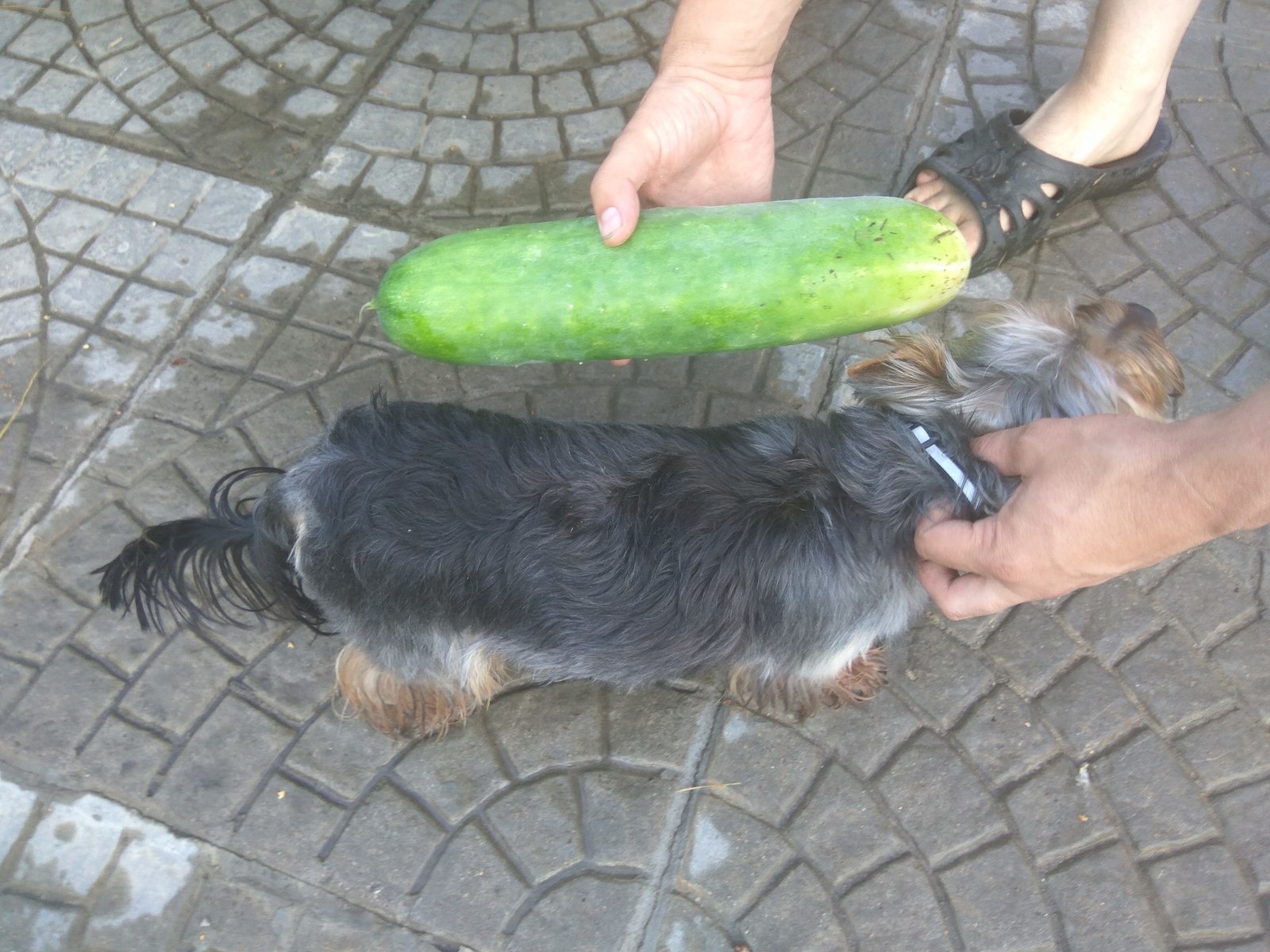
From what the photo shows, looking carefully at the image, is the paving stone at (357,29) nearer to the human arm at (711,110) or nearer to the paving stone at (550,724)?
the human arm at (711,110)

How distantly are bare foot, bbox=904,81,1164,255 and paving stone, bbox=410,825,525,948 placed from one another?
2.87m

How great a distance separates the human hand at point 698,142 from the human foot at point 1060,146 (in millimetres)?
775

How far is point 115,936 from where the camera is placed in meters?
2.58

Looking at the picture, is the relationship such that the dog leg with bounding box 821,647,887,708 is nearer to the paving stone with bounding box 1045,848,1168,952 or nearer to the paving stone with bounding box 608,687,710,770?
the paving stone with bounding box 608,687,710,770

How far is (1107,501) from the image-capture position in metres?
1.98

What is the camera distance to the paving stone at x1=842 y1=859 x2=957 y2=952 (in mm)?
2564

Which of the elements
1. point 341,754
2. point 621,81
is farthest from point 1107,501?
point 621,81

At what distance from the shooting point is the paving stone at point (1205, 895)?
2.57 metres

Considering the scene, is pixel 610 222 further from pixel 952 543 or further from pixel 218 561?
pixel 218 561

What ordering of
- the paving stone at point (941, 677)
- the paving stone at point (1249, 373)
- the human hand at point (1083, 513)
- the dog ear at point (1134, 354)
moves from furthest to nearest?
the paving stone at point (1249, 373) < the paving stone at point (941, 677) < the dog ear at point (1134, 354) < the human hand at point (1083, 513)

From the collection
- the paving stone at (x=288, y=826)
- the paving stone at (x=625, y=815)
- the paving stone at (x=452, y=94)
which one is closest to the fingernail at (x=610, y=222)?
the paving stone at (x=625, y=815)

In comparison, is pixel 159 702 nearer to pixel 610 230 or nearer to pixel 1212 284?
pixel 610 230

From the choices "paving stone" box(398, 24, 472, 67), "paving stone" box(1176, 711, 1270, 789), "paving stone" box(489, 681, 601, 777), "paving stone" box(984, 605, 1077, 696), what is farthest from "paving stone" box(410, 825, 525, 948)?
"paving stone" box(398, 24, 472, 67)

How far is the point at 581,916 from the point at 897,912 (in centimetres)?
95
